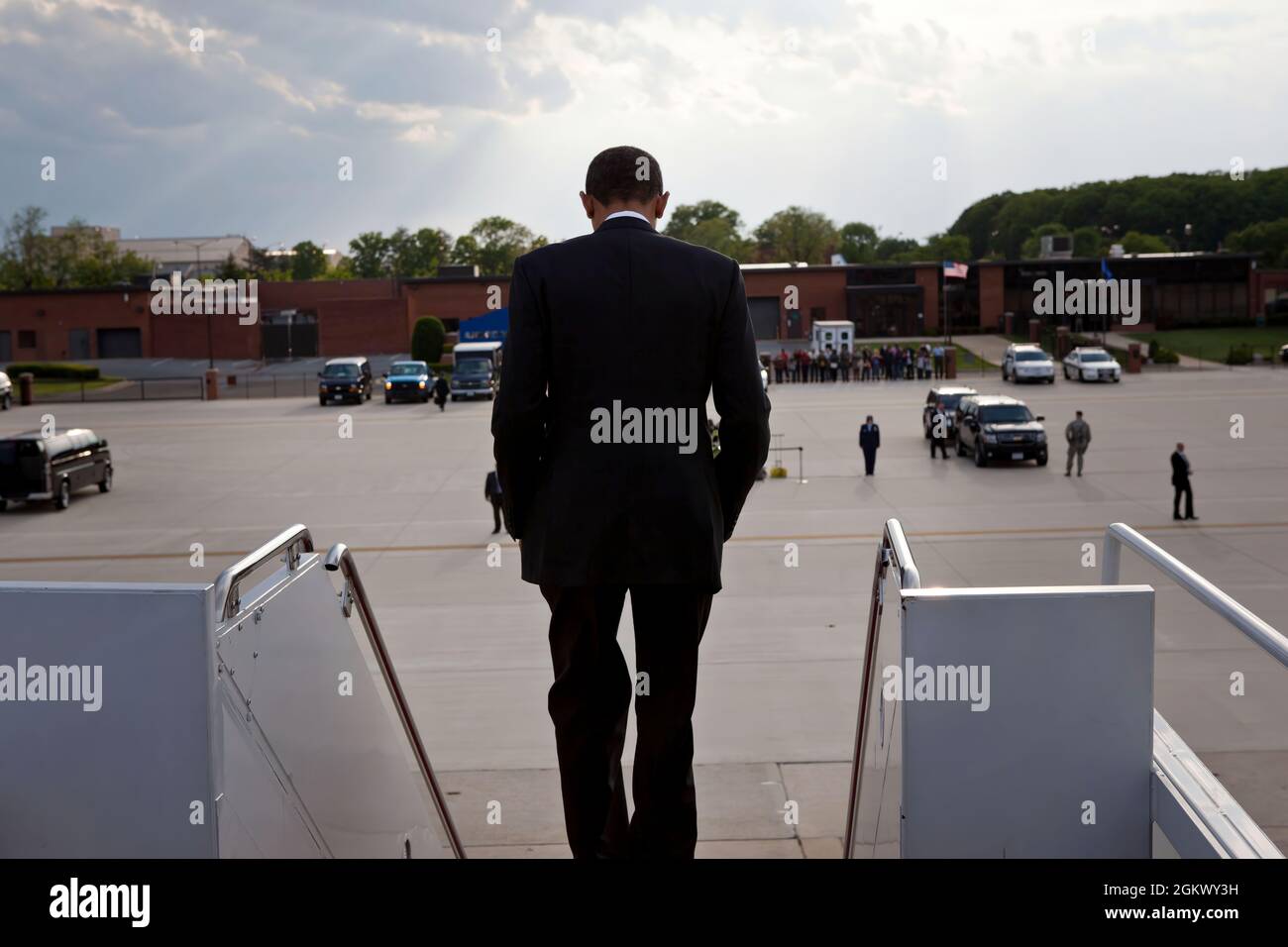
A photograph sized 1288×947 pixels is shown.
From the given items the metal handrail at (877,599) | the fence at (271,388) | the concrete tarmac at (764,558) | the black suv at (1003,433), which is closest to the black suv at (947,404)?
the concrete tarmac at (764,558)

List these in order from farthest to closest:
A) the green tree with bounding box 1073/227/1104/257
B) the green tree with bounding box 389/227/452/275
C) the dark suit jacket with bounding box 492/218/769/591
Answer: the green tree with bounding box 389/227/452/275 < the green tree with bounding box 1073/227/1104/257 < the dark suit jacket with bounding box 492/218/769/591

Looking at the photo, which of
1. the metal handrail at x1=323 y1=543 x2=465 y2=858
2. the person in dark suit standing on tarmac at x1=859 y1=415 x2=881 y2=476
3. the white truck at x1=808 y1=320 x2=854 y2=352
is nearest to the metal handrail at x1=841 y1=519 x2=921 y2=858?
Answer: the metal handrail at x1=323 y1=543 x2=465 y2=858

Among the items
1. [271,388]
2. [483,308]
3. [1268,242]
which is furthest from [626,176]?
[1268,242]

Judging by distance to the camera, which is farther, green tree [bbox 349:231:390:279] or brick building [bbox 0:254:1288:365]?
green tree [bbox 349:231:390:279]

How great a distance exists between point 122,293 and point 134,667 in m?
87.7

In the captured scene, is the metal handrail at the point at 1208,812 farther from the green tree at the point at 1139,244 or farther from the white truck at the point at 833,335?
the green tree at the point at 1139,244

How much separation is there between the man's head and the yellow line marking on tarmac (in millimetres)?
16634

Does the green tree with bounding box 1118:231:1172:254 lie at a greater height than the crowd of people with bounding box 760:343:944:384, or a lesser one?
greater

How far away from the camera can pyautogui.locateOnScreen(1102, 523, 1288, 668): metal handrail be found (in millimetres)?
3053

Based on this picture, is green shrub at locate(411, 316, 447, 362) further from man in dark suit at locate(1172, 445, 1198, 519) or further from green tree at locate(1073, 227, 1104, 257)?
green tree at locate(1073, 227, 1104, 257)

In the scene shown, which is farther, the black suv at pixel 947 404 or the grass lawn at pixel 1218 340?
the grass lawn at pixel 1218 340

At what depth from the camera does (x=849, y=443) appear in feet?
112

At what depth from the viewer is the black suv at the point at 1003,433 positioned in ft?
95.0

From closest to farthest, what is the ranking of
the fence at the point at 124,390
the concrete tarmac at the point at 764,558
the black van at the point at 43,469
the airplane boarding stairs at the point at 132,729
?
the airplane boarding stairs at the point at 132,729
the concrete tarmac at the point at 764,558
the black van at the point at 43,469
the fence at the point at 124,390
